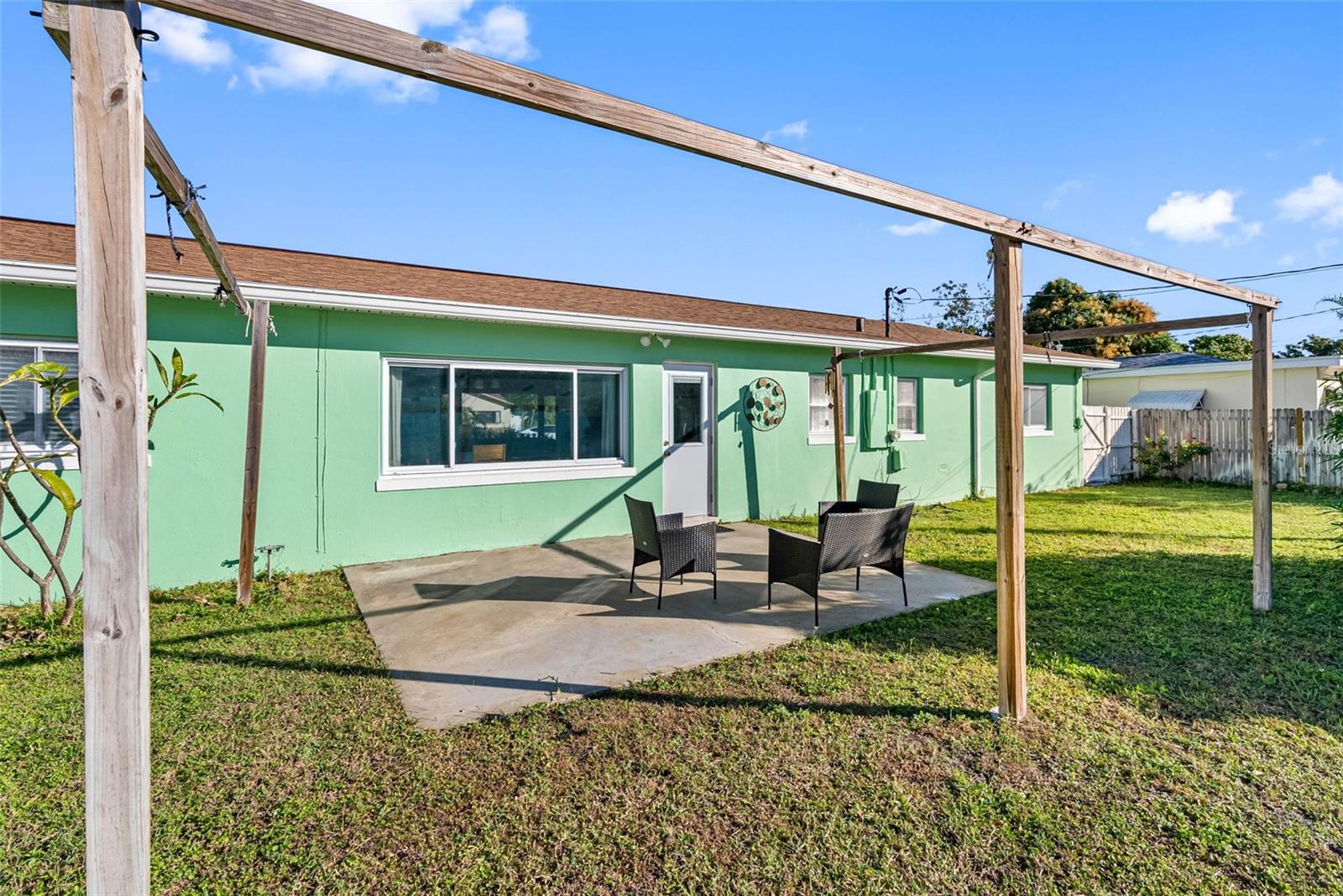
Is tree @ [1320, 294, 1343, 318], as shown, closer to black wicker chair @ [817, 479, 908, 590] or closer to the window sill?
black wicker chair @ [817, 479, 908, 590]

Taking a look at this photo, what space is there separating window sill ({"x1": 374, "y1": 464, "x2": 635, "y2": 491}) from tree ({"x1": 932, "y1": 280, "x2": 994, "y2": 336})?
116ft

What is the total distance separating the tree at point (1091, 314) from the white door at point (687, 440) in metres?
24.8

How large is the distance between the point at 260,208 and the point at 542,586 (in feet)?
26.4

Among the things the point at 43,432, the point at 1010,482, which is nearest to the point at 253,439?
the point at 43,432

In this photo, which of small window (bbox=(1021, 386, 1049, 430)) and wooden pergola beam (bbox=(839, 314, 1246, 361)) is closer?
wooden pergola beam (bbox=(839, 314, 1246, 361))

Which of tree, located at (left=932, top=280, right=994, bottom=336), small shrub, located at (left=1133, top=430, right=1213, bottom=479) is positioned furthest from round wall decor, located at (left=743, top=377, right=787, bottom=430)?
tree, located at (left=932, top=280, right=994, bottom=336)

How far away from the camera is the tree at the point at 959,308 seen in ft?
124

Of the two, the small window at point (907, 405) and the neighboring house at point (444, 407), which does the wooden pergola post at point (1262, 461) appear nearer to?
A: the neighboring house at point (444, 407)

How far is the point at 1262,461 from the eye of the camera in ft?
16.9

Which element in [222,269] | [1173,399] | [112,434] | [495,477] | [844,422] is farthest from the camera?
[1173,399]

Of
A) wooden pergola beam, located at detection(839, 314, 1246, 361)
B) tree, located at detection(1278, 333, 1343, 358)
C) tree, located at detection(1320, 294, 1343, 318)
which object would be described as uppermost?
tree, located at detection(1278, 333, 1343, 358)

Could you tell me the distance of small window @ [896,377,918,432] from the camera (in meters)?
11.4

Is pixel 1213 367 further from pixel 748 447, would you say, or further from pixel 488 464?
pixel 488 464

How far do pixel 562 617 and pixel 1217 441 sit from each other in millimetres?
16058
